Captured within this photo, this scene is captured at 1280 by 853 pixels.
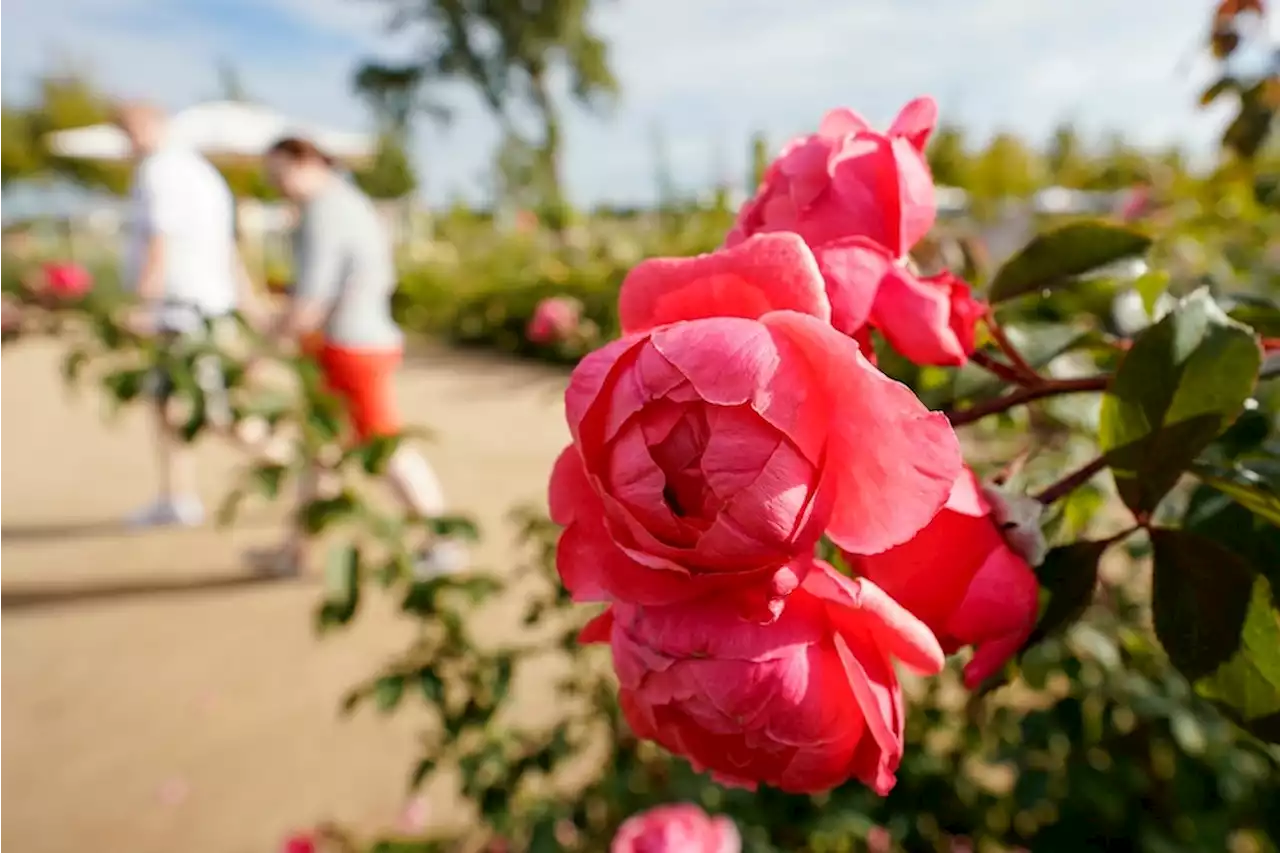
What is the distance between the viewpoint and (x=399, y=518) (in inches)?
54.5

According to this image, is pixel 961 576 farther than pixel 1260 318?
No

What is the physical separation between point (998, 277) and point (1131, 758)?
3.24 feet

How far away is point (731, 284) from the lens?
37 centimetres

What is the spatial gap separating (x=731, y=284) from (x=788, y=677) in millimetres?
163

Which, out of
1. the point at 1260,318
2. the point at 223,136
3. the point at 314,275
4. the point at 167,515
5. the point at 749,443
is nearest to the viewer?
the point at 749,443

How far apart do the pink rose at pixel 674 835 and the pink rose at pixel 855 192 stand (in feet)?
2.35

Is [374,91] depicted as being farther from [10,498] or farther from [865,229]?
[865,229]

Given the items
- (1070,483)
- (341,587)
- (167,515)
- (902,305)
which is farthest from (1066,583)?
(167,515)

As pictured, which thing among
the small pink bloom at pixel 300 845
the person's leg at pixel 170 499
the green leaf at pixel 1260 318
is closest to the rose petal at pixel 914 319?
the green leaf at pixel 1260 318

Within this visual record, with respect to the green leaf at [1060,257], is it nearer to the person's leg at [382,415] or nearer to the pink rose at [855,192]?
the pink rose at [855,192]

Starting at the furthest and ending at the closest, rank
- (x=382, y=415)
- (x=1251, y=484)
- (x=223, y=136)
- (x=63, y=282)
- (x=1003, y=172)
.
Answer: (x=1003, y=172)
(x=223, y=136)
(x=382, y=415)
(x=63, y=282)
(x=1251, y=484)

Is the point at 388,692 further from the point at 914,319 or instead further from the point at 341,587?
the point at 914,319

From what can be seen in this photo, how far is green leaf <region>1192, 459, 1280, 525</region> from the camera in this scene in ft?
1.37

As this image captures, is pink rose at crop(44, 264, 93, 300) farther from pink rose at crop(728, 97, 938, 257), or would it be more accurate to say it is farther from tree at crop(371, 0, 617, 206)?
tree at crop(371, 0, 617, 206)
